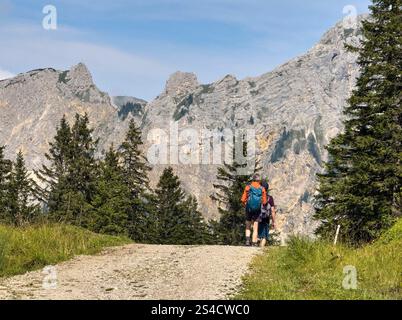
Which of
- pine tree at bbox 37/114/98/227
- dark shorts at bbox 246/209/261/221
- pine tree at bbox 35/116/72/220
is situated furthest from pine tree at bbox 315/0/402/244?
pine tree at bbox 35/116/72/220

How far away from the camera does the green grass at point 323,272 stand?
326 inches

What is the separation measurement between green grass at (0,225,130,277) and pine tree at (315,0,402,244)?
31.6 feet

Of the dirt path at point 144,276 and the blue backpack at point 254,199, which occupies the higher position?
the blue backpack at point 254,199

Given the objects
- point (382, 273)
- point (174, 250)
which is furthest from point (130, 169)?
point (382, 273)

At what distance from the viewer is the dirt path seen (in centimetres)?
827

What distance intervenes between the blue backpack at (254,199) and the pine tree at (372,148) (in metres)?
5.13

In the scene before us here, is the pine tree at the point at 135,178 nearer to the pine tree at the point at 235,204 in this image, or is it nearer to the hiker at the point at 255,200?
the pine tree at the point at 235,204

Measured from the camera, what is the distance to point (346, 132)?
2475 cm

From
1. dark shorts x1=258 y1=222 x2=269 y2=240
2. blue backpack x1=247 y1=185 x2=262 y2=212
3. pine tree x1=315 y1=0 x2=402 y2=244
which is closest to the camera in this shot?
blue backpack x1=247 y1=185 x2=262 y2=212

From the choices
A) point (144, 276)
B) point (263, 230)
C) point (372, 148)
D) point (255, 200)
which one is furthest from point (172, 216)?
point (144, 276)

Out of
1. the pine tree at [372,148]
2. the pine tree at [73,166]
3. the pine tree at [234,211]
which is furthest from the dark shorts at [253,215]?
the pine tree at [73,166]

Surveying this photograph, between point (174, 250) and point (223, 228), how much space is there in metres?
36.2

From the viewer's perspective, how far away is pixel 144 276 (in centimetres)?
988

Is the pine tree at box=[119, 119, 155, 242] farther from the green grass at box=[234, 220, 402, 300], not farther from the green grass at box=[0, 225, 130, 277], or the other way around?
the green grass at box=[234, 220, 402, 300]
